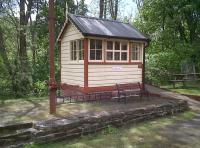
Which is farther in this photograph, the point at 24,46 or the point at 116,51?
the point at 24,46

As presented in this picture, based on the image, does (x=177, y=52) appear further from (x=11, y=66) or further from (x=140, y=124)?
(x=140, y=124)

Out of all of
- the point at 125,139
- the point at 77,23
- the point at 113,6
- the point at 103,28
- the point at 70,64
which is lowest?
the point at 125,139

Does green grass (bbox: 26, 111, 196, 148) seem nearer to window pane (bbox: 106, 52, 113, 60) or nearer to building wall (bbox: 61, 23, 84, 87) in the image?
building wall (bbox: 61, 23, 84, 87)

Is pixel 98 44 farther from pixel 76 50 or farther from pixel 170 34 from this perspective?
pixel 170 34

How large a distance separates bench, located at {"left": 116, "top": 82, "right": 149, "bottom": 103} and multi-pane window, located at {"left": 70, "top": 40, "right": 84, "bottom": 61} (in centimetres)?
226

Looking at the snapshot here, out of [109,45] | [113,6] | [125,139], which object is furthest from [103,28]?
[113,6]

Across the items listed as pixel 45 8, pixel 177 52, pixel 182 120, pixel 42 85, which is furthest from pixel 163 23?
pixel 182 120

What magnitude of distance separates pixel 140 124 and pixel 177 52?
1428 cm

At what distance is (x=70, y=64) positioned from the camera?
1577 centimetres

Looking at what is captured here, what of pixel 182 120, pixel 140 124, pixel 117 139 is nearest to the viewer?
pixel 117 139

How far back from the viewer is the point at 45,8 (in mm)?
26484

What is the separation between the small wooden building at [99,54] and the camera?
14266 millimetres

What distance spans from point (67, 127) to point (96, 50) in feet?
20.4

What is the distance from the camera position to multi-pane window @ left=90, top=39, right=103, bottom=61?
14422 millimetres
